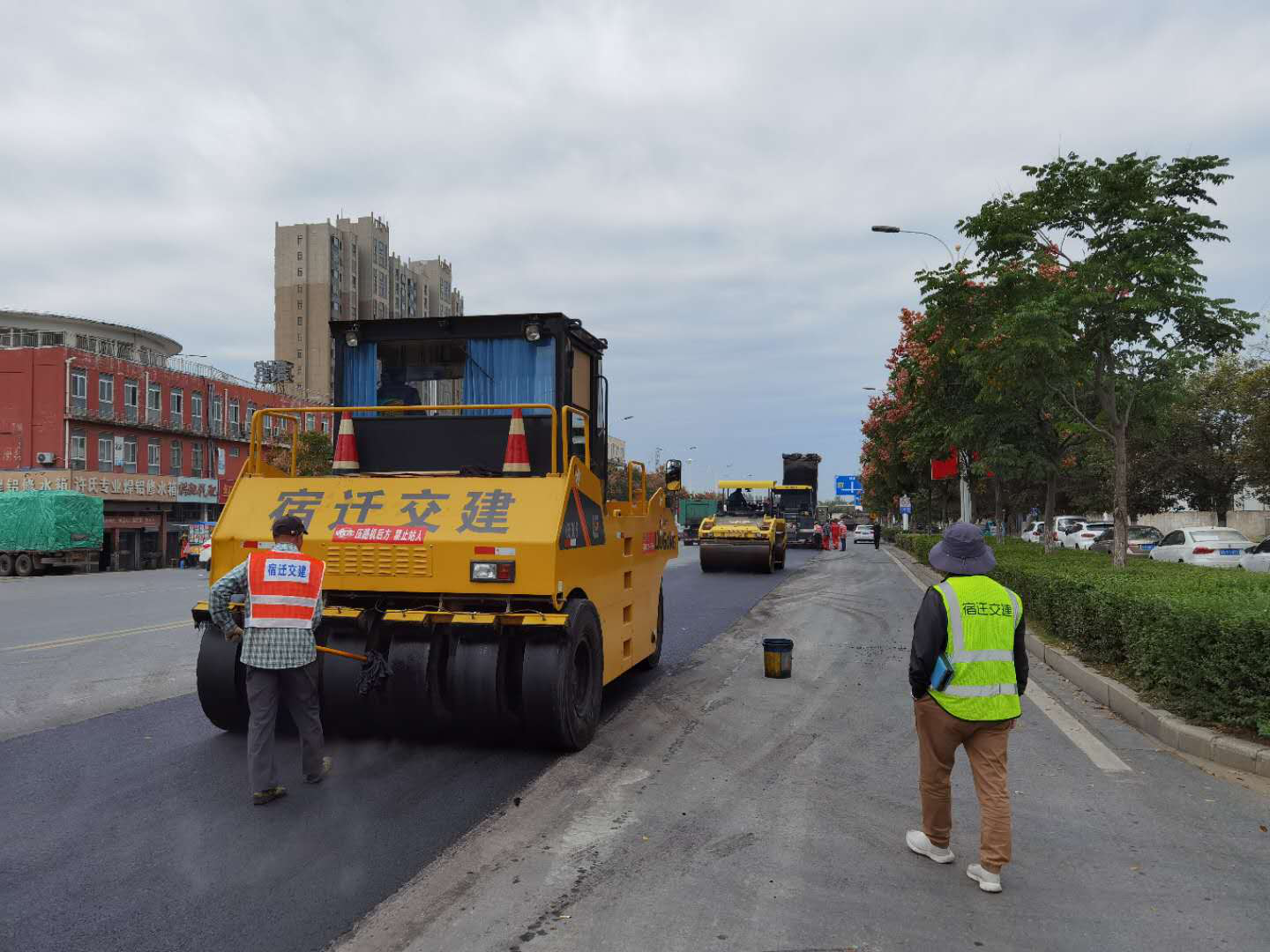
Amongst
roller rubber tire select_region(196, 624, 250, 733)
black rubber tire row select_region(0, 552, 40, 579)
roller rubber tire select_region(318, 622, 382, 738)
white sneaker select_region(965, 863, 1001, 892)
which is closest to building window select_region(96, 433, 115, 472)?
black rubber tire row select_region(0, 552, 40, 579)

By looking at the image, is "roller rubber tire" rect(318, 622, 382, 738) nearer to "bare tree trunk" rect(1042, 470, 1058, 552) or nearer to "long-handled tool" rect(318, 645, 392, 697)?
"long-handled tool" rect(318, 645, 392, 697)

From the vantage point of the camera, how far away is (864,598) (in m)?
19.0

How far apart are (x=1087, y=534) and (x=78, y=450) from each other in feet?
146

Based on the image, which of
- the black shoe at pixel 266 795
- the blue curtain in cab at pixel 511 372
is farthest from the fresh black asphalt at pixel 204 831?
the blue curtain in cab at pixel 511 372

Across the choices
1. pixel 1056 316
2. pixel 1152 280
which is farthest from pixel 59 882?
pixel 1152 280

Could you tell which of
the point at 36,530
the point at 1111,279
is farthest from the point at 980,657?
the point at 36,530

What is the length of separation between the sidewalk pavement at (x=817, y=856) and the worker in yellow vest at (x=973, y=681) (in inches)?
11.5

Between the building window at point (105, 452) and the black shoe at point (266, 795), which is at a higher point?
the building window at point (105, 452)

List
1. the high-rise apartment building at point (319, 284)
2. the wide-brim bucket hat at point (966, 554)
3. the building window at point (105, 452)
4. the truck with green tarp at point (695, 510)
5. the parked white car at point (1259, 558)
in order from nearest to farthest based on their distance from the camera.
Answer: the wide-brim bucket hat at point (966, 554) < the parked white car at point (1259, 558) < the building window at point (105, 452) < the truck with green tarp at point (695, 510) < the high-rise apartment building at point (319, 284)

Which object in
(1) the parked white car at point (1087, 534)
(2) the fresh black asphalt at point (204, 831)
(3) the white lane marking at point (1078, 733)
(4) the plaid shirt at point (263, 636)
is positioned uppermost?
(4) the plaid shirt at point (263, 636)

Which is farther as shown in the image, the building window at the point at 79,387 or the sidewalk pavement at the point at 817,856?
the building window at the point at 79,387

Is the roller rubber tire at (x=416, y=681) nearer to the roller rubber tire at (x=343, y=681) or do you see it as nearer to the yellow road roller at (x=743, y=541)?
the roller rubber tire at (x=343, y=681)

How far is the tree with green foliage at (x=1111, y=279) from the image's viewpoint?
1250cm

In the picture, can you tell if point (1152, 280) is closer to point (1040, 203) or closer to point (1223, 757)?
point (1040, 203)
